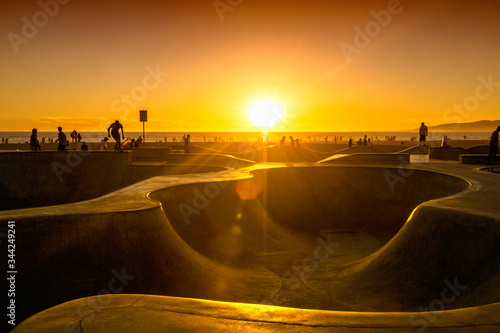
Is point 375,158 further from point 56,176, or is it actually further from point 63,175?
point 56,176

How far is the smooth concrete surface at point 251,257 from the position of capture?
5.42 meters

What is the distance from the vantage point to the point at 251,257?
33.9 feet

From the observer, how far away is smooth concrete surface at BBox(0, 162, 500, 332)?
17.8 feet

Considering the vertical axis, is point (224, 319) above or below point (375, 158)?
below

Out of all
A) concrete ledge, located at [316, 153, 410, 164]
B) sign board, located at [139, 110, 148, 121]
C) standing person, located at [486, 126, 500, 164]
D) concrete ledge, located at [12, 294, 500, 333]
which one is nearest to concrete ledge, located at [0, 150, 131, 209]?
sign board, located at [139, 110, 148, 121]

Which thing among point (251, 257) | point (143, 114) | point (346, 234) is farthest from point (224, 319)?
point (143, 114)

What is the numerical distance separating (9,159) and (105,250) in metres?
12.7

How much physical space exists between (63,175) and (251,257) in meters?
11.4

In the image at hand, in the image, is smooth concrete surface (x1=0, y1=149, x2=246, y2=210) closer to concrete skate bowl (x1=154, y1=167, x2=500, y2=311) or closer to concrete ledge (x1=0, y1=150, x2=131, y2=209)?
concrete ledge (x1=0, y1=150, x2=131, y2=209)

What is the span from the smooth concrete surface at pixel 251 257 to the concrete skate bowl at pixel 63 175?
7935 millimetres

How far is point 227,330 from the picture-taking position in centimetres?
289

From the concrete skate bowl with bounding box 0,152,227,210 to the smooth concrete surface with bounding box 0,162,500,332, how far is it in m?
7.94

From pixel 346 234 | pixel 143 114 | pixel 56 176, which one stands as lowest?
pixel 346 234

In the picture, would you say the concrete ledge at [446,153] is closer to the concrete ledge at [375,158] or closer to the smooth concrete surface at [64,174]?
the concrete ledge at [375,158]
